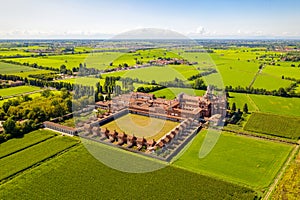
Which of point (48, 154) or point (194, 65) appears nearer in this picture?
point (48, 154)

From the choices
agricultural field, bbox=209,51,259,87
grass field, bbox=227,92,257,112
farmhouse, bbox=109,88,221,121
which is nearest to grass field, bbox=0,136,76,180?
farmhouse, bbox=109,88,221,121

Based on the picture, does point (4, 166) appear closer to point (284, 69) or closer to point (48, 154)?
A: point (48, 154)

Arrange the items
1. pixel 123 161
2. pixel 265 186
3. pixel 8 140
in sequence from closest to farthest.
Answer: pixel 265 186 → pixel 123 161 → pixel 8 140

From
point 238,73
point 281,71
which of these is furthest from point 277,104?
point 281,71

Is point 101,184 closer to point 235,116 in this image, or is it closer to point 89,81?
point 235,116

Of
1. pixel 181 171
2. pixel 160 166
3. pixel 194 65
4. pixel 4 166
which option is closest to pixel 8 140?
pixel 4 166

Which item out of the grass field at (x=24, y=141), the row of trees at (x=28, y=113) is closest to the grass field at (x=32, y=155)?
the grass field at (x=24, y=141)

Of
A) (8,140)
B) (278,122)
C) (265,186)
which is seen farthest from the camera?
(278,122)
